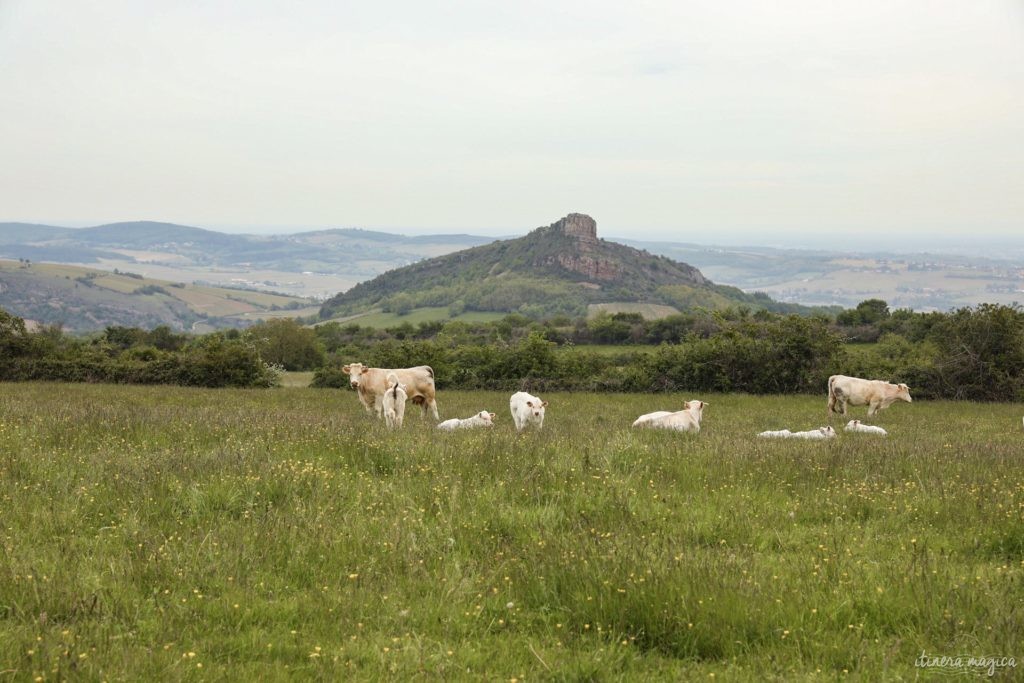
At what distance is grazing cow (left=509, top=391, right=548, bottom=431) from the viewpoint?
18.5 meters

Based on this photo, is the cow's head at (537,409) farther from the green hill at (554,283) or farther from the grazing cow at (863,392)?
the green hill at (554,283)

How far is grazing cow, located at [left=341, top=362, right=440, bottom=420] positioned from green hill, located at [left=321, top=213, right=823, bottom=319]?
128381mm

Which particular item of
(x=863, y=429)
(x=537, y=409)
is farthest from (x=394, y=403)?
(x=863, y=429)

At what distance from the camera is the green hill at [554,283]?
162000 millimetres

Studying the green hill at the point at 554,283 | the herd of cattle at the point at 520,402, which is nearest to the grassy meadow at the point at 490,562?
the herd of cattle at the point at 520,402

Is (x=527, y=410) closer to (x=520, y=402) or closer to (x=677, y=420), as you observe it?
(x=520, y=402)

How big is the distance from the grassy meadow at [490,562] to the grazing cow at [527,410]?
7.78 meters

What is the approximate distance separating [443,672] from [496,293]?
162 m

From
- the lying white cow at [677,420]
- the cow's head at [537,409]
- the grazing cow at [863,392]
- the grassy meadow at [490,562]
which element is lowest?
the grazing cow at [863,392]

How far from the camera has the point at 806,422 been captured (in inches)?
981

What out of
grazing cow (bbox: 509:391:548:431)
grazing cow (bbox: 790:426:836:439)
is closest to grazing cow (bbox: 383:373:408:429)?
grazing cow (bbox: 509:391:548:431)

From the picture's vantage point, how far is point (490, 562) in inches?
251

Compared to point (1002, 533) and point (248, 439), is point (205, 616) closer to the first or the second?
point (248, 439)

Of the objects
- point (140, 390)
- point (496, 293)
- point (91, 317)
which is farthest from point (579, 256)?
point (140, 390)
